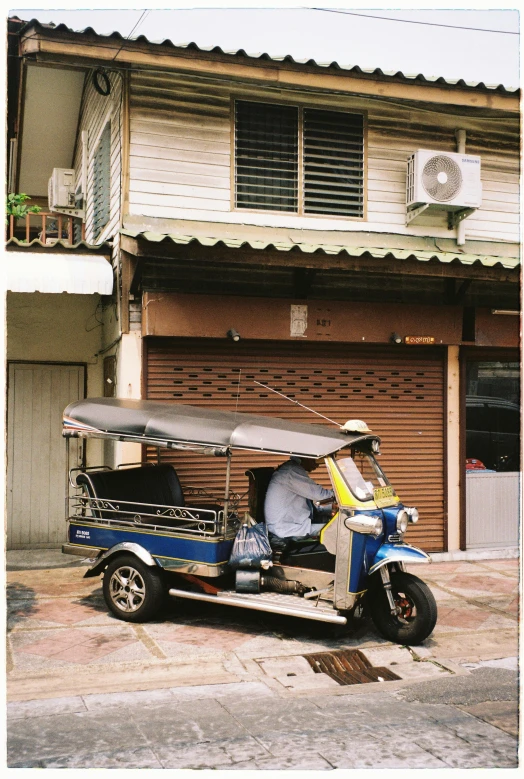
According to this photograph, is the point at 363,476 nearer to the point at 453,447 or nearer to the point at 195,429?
the point at 195,429

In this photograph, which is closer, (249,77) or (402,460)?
(249,77)

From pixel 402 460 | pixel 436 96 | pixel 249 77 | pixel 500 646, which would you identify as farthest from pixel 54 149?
pixel 500 646

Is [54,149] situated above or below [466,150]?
above

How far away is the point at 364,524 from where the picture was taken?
6719 mm

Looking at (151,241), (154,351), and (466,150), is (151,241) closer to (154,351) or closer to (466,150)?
(154,351)

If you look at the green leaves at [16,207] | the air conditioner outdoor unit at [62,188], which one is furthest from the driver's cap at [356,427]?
the air conditioner outdoor unit at [62,188]

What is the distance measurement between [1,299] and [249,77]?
19.3 feet

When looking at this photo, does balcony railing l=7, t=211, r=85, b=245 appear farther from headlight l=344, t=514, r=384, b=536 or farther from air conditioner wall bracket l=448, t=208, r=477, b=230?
headlight l=344, t=514, r=384, b=536

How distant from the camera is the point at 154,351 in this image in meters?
9.67

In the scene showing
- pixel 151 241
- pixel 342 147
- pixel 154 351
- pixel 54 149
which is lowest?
pixel 154 351

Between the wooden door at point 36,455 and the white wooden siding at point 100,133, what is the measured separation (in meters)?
2.28

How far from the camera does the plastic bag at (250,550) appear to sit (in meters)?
7.21

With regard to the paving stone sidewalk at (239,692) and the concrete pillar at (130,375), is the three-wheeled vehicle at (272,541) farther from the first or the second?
the concrete pillar at (130,375)

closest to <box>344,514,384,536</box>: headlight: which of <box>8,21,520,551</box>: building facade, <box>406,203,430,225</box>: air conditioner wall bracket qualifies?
<box>8,21,520,551</box>: building facade
